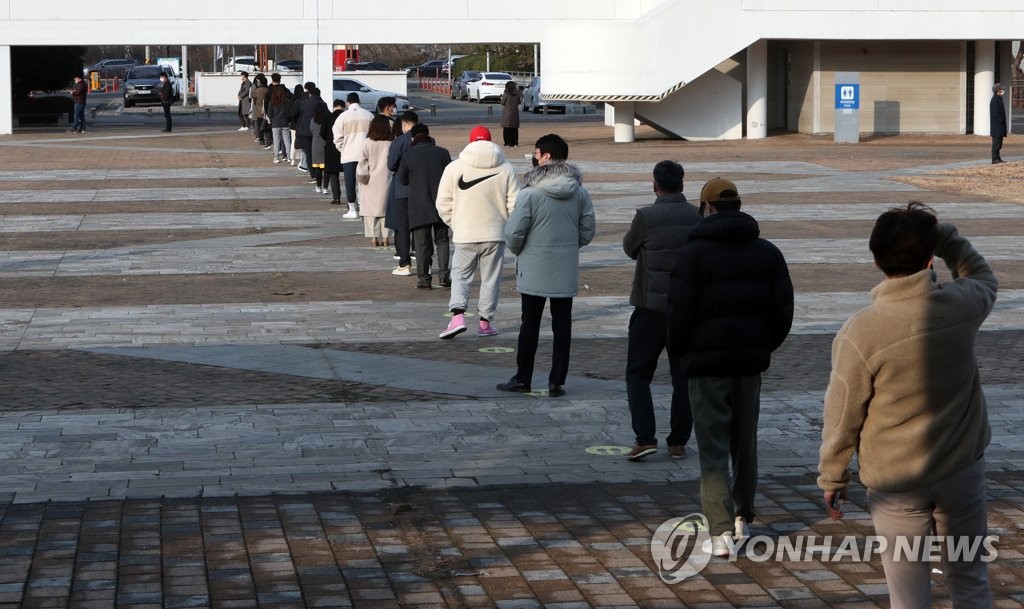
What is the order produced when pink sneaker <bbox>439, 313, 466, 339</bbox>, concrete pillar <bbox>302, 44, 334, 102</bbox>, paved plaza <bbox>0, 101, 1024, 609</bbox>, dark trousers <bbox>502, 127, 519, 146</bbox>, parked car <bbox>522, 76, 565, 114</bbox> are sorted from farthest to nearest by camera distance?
parked car <bbox>522, 76, 565, 114</bbox>
concrete pillar <bbox>302, 44, 334, 102</bbox>
dark trousers <bbox>502, 127, 519, 146</bbox>
pink sneaker <bbox>439, 313, 466, 339</bbox>
paved plaza <bbox>0, 101, 1024, 609</bbox>

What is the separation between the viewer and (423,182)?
43.9ft

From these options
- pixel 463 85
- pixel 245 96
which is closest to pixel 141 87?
pixel 463 85

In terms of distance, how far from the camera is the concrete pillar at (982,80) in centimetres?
3941

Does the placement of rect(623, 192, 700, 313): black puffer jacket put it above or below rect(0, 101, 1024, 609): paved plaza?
above

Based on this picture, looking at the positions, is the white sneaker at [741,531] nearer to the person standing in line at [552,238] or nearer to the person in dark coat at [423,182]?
the person standing in line at [552,238]

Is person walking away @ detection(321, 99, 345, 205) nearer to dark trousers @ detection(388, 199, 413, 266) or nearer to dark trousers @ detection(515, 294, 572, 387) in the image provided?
dark trousers @ detection(388, 199, 413, 266)

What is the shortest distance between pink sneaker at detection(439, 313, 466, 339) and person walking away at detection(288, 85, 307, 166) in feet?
47.5

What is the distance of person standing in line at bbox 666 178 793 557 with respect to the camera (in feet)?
20.4

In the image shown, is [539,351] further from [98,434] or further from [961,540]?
[961,540]

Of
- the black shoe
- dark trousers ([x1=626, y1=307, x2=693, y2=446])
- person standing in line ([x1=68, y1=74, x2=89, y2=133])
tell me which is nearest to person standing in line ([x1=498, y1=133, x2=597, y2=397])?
the black shoe

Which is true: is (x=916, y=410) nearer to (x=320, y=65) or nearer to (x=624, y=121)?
(x=624, y=121)

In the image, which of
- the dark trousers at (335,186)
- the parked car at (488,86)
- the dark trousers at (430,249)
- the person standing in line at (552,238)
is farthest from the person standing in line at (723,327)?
the parked car at (488,86)

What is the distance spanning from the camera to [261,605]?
18.5ft

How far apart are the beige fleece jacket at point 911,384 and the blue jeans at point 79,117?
4060 cm
